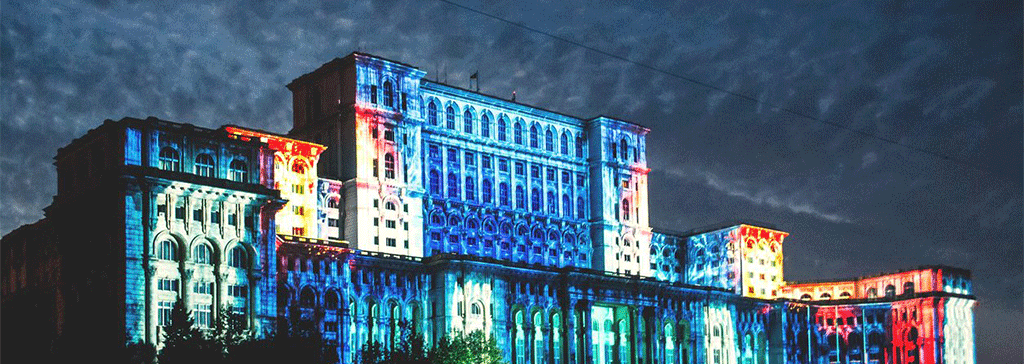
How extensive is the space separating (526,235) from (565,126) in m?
16.7

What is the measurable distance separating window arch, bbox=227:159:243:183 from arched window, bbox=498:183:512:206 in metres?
48.2

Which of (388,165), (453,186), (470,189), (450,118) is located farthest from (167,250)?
(470,189)

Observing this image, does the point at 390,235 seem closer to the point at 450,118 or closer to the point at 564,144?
the point at 450,118

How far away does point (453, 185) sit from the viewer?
170 m

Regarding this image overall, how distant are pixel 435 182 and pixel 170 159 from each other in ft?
149

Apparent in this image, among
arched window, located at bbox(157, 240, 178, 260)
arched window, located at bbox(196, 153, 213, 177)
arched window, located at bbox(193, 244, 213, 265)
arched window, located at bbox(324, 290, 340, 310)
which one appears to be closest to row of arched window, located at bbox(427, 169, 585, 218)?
arched window, located at bbox(324, 290, 340, 310)

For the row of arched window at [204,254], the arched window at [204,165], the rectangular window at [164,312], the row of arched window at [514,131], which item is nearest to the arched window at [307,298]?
the row of arched window at [204,254]

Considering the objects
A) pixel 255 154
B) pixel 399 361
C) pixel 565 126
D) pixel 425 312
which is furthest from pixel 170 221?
pixel 565 126

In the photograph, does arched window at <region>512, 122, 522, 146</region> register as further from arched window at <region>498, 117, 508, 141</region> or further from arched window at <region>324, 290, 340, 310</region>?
arched window at <region>324, 290, 340, 310</region>

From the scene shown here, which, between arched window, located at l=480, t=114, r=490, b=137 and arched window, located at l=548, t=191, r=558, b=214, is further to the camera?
arched window, located at l=548, t=191, r=558, b=214

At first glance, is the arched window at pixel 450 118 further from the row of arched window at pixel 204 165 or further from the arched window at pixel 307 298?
the row of arched window at pixel 204 165

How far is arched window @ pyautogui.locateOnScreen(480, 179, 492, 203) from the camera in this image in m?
173

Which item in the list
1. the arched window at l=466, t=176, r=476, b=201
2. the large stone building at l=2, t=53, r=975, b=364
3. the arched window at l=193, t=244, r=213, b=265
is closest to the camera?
the large stone building at l=2, t=53, r=975, b=364

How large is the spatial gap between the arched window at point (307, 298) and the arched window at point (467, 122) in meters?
37.6
